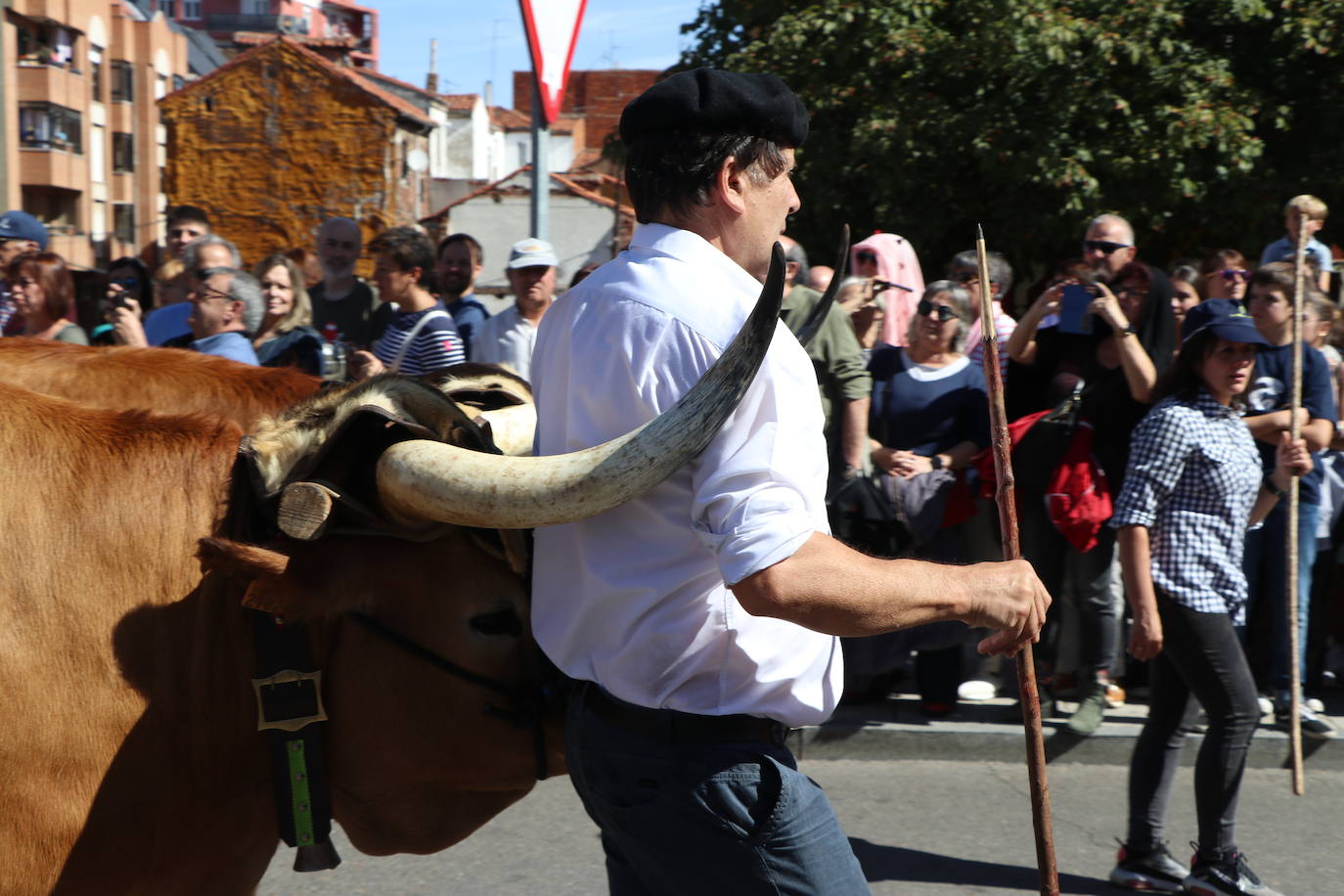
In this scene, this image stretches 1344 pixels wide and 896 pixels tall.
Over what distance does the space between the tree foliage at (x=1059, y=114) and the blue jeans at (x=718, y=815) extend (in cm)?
1393

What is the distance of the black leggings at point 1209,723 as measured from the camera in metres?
4.43

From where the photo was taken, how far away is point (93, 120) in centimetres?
4431

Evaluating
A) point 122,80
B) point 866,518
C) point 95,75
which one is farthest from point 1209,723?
point 122,80

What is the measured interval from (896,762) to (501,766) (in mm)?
3969

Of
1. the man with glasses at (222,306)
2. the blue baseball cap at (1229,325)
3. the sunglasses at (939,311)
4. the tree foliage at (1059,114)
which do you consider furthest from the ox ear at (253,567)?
the tree foliage at (1059,114)

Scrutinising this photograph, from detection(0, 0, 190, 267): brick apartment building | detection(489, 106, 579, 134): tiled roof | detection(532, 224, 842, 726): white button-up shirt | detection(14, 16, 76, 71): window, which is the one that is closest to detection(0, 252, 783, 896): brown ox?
detection(532, 224, 842, 726): white button-up shirt

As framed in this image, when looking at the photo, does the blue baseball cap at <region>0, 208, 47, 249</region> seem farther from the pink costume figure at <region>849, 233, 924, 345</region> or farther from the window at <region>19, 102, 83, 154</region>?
the window at <region>19, 102, 83, 154</region>

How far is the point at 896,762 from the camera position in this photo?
233 inches

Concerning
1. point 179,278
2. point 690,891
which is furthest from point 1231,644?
point 179,278

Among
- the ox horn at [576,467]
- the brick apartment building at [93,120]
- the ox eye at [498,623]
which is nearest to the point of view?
the ox horn at [576,467]

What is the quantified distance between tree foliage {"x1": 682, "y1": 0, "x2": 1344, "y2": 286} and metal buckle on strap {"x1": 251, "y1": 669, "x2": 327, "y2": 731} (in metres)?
14.0

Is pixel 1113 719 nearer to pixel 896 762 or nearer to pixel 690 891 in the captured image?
pixel 896 762

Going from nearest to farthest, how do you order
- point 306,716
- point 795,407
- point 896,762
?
point 795,407, point 306,716, point 896,762

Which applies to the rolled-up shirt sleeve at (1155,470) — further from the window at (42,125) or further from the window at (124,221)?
the window at (124,221)
